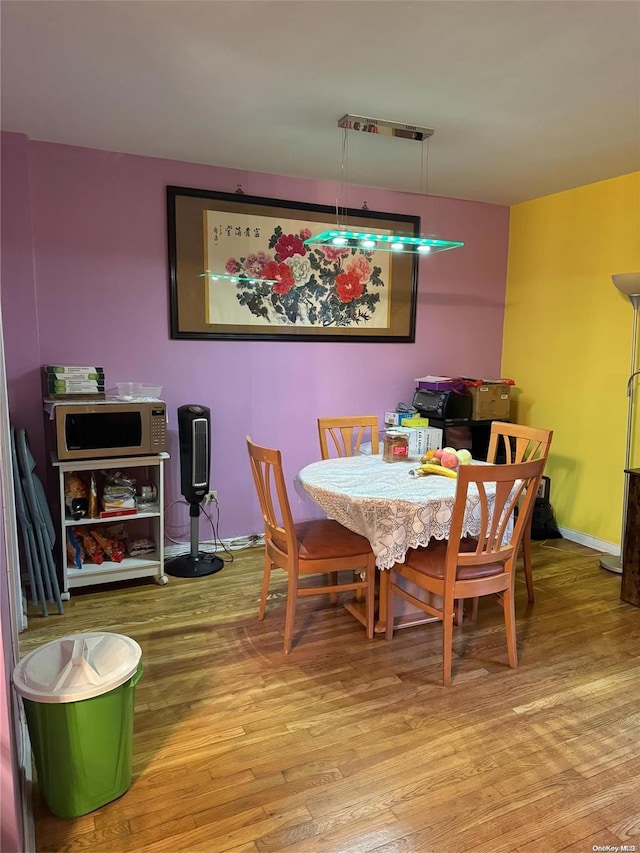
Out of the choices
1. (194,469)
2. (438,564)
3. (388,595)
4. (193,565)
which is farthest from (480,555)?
(193,565)

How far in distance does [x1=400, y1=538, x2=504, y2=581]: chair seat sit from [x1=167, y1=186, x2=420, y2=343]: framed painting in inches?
73.7

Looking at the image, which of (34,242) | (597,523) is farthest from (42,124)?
(597,523)

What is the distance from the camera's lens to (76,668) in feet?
5.64

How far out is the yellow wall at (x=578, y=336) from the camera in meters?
3.70

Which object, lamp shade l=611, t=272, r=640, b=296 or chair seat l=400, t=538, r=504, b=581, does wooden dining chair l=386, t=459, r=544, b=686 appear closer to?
chair seat l=400, t=538, r=504, b=581

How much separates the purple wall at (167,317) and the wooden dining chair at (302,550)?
3.65ft

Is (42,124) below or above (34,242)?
above

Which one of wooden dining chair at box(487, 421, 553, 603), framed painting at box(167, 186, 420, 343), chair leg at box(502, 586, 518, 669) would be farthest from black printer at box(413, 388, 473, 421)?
chair leg at box(502, 586, 518, 669)

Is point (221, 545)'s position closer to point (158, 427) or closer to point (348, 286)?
point (158, 427)

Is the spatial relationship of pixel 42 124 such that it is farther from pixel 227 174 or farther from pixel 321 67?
pixel 321 67

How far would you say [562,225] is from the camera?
4.07m

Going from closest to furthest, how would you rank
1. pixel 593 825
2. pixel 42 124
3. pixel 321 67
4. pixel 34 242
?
pixel 593 825
pixel 321 67
pixel 42 124
pixel 34 242

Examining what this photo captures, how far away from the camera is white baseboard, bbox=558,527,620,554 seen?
3.86m

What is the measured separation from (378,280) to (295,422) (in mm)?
1189
